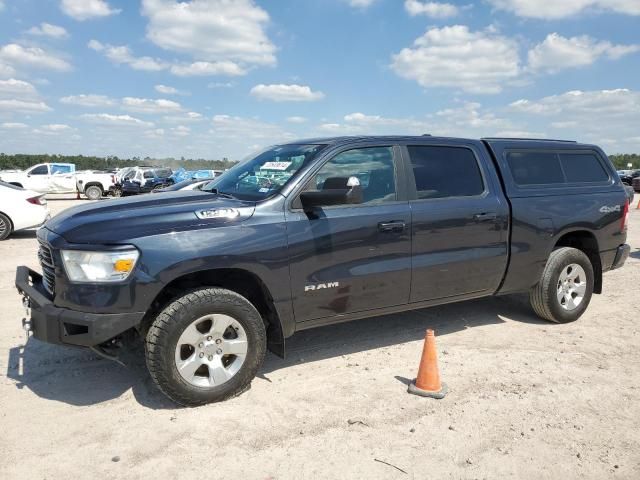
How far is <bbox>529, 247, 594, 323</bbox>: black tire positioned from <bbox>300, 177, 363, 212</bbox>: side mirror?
266 centimetres

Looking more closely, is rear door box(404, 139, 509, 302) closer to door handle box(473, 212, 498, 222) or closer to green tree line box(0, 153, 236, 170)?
door handle box(473, 212, 498, 222)

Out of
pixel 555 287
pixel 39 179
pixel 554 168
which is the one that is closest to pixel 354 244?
pixel 555 287

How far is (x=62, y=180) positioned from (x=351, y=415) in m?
26.3

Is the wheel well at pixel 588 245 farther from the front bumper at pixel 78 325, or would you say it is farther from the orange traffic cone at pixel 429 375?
the front bumper at pixel 78 325

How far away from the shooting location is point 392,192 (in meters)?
4.37

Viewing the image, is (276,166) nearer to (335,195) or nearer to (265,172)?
(265,172)

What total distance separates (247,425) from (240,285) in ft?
3.44

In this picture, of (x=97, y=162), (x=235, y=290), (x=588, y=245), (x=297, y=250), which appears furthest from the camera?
(x=97, y=162)

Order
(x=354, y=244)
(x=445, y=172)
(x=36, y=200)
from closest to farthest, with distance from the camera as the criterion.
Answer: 1. (x=354, y=244)
2. (x=445, y=172)
3. (x=36, y=200)

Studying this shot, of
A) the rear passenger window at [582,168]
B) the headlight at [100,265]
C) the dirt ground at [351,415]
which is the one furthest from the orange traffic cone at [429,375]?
the rear passenger window at [582,168]

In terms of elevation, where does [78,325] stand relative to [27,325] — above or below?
above

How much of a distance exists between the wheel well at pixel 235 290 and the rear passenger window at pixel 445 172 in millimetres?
1637

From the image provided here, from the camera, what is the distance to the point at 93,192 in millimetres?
26484

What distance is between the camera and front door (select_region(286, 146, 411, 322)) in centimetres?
390
